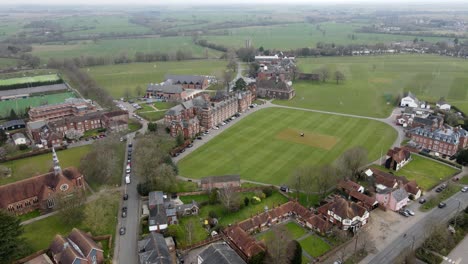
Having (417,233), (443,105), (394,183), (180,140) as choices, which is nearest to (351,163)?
(394,183)

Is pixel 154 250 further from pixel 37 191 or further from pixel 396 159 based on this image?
pixel 396 159

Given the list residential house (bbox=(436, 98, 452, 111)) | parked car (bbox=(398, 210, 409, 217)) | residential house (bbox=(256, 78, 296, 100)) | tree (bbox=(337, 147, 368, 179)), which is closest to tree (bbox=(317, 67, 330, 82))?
residential house (bbox=(256, 78, 296, 100))

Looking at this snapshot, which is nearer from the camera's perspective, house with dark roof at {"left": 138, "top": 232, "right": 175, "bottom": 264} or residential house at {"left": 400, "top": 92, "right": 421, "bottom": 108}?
house with dark roof at {"left": 138, "top": 232, "right": 175, "bottom": 264}

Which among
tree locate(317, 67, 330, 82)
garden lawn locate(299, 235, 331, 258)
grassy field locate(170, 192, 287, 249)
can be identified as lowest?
garden lawn locate(299, 235, 331, 258)

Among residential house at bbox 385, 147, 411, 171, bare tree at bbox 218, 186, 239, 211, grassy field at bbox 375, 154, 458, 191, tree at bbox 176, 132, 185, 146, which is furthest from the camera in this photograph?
tree at bbox 176, 132, 185, 146

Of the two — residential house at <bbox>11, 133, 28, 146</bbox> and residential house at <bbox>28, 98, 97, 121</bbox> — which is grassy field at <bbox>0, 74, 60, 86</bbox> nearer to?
residential house at <bbox>28, 98, 97, 121</bbox>

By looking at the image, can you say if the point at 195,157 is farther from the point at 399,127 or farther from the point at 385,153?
the point at 399,127

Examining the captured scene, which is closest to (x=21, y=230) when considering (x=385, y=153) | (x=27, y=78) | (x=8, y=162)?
(x=8, y=162)

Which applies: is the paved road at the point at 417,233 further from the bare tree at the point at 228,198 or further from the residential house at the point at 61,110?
the residential house at the point at 61,110
